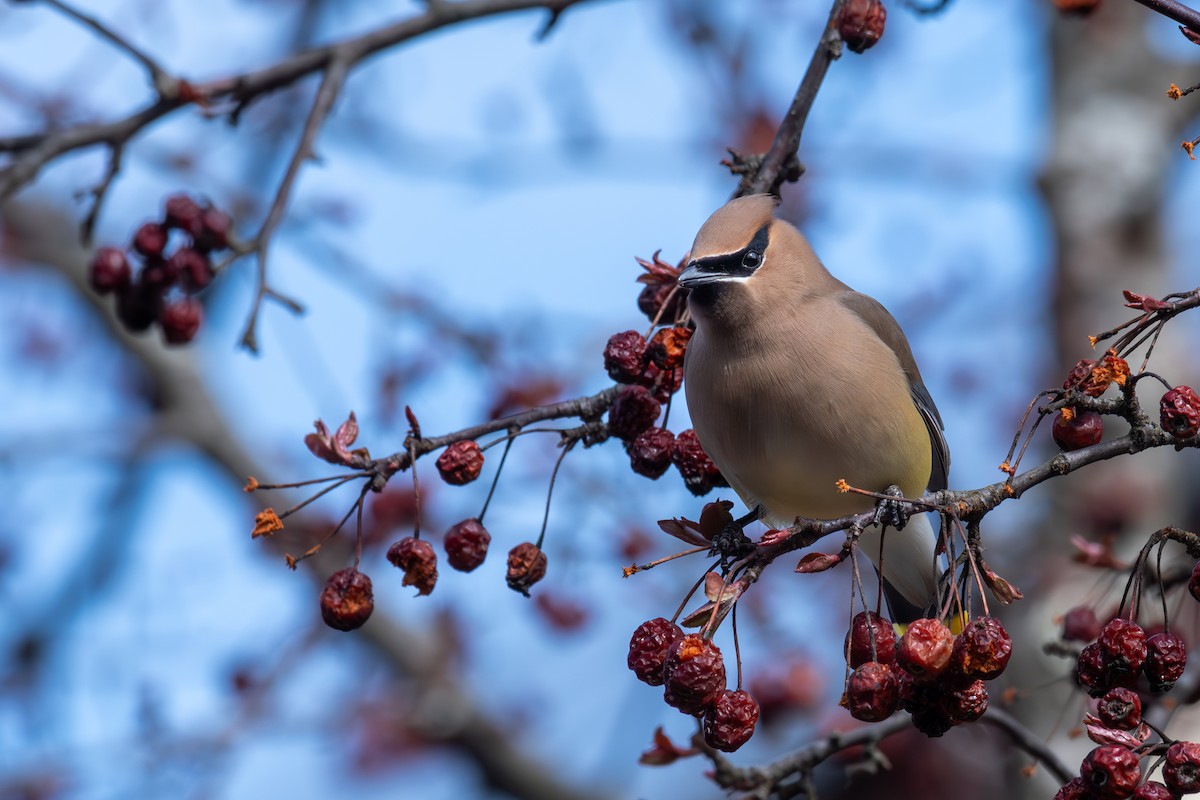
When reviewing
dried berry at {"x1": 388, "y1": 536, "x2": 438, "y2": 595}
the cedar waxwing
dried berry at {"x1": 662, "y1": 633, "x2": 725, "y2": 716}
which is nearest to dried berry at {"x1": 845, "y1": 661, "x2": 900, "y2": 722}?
dried berry at {"x1": 662, "y1": 633, "x2": 725, "y2": 716}

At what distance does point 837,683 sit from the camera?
793 cm

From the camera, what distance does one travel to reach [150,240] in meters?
3.30

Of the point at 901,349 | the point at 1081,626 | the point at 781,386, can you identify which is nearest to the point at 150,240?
the point at 781,386

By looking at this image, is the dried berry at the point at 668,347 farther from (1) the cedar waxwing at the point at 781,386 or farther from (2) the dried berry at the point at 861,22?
(2) the dried berry at the point at 861,22

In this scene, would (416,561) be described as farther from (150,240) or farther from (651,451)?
(150,240)

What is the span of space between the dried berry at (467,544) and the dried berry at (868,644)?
29.9 inches

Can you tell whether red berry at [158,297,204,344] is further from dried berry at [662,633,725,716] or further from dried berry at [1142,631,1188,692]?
dried berry at [1142,631,1188,692]

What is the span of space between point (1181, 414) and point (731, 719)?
857 millimetres

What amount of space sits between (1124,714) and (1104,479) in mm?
3851

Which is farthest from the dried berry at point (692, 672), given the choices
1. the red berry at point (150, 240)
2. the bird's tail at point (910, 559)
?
the red berry at point (150, 240)

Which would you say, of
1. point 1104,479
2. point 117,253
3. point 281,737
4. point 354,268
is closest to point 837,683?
point 1104,479

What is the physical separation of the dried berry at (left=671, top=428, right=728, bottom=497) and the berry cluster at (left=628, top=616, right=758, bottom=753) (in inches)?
24.4

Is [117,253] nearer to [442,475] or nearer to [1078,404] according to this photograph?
[442,475]

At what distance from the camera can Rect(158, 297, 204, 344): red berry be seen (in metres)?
3.27
